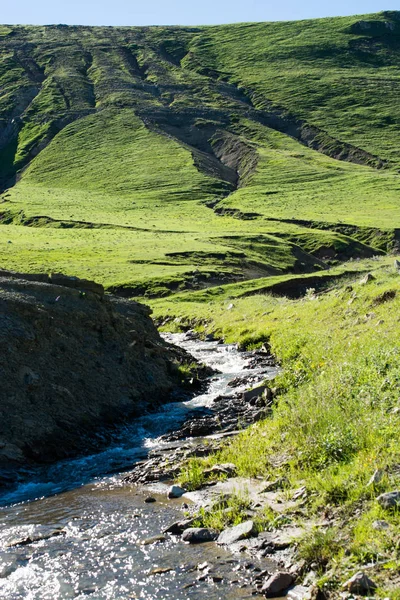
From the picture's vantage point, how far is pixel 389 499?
35.4ft

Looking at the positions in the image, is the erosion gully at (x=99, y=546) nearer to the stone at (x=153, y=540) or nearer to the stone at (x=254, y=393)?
the stone at (x=153, y=540)

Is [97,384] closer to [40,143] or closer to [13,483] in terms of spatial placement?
[13,483]

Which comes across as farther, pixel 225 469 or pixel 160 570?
pixel 225 469

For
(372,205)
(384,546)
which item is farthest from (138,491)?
(372,205)

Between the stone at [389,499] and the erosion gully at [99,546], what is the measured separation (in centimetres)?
209

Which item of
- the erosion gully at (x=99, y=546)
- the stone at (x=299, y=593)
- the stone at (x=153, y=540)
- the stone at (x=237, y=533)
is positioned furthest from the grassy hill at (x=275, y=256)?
the stone at (x=153, y=540)

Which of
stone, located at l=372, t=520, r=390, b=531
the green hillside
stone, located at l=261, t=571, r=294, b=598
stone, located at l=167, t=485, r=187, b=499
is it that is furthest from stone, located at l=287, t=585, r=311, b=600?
the green hillside

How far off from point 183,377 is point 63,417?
8.40m

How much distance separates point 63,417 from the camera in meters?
20.4

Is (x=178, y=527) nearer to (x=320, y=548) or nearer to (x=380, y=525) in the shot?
(x=320, y=548)

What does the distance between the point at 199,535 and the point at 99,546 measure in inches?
70.7

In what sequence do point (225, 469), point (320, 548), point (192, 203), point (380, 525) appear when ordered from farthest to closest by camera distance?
point (192, 203) < point (225, 469) < point (320, 548) < point (380, 525)

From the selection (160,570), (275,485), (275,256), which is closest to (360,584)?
(160,570)

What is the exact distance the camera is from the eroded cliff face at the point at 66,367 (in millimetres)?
19250
